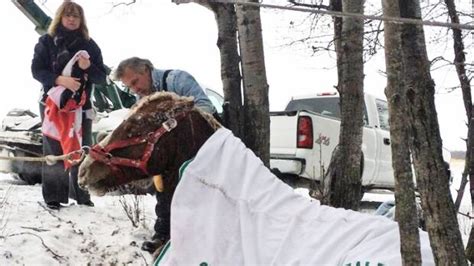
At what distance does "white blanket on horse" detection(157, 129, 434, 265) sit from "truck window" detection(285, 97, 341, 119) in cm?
659

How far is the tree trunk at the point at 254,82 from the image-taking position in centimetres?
455

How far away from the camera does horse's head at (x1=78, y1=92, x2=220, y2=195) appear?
2758 mm

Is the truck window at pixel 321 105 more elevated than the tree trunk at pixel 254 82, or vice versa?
the tree trunk at pixel 254 82

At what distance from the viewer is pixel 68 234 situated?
450cm

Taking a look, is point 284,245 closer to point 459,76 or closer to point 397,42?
point 397,42

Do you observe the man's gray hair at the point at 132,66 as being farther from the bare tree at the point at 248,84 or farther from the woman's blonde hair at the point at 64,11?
the woman's blonde hair at the point at 64,11

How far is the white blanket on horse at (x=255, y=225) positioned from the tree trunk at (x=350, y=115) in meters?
2.23

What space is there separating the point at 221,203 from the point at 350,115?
8.69ft

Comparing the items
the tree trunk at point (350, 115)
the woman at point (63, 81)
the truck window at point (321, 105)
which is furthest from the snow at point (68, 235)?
the truck window at point (321, 105)

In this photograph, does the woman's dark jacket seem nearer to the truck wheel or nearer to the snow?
the snow

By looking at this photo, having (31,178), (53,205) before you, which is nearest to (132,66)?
(53,205)

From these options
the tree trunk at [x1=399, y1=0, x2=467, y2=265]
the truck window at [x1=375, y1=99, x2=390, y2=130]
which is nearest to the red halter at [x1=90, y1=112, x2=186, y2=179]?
the tree trunk at [x1=399, y1=0, x2=467, y2=265]

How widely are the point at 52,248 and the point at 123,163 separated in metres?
1.75

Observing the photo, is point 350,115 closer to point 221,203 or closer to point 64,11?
point 64,11
